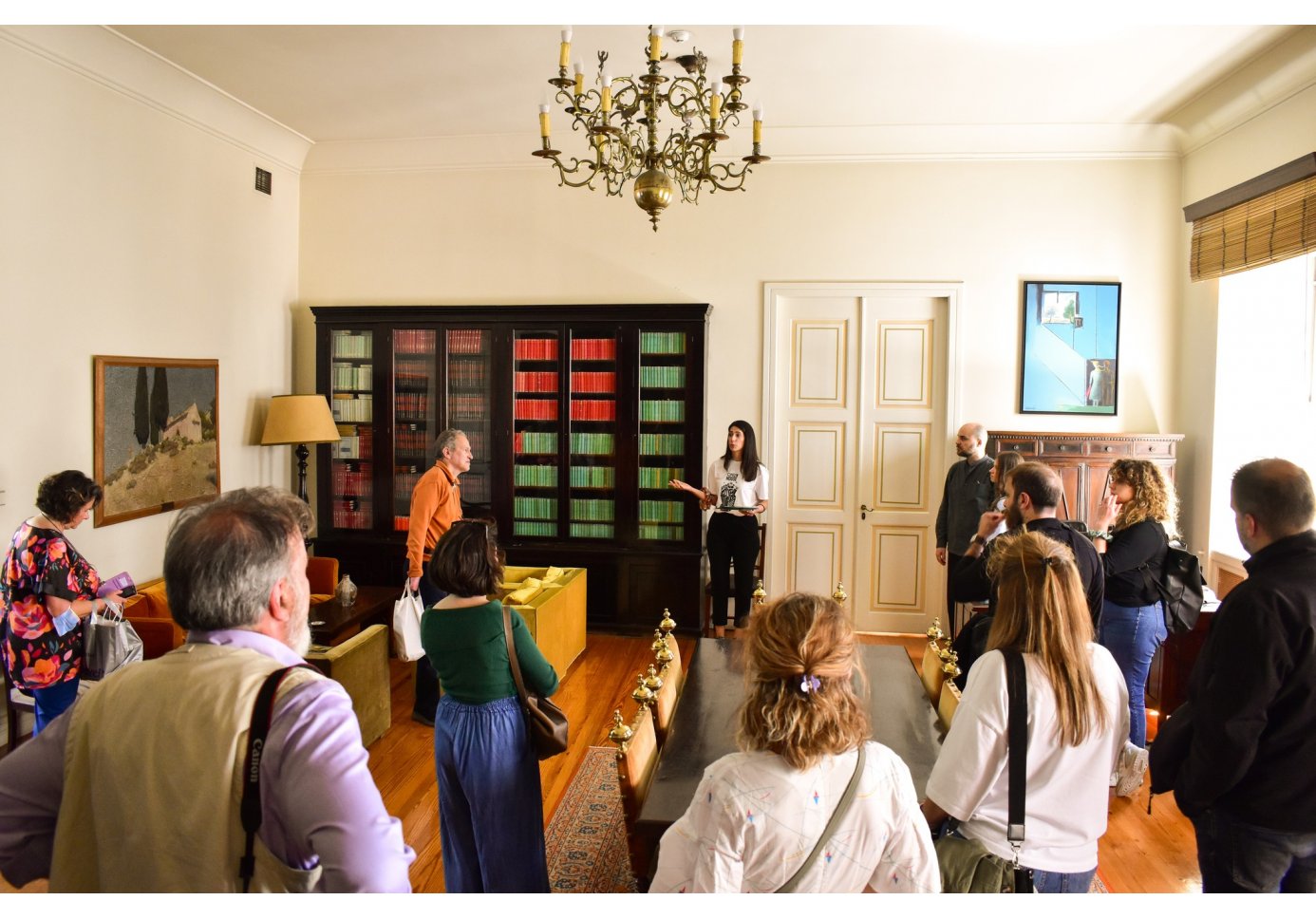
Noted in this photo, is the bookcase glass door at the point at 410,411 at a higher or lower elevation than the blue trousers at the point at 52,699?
higher

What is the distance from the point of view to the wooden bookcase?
6645 mm

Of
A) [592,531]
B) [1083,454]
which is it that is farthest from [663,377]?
[1083,454]

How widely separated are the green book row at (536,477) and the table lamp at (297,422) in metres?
1.46

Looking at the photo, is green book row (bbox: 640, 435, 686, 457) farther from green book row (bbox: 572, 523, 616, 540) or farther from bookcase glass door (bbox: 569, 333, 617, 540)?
green book row (bbox: 572, 523, 616, 540)

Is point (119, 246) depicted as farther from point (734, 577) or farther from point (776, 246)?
point (734, 577)

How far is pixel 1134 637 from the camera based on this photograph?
3.86 metres

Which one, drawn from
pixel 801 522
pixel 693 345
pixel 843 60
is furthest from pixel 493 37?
pixel 801 522

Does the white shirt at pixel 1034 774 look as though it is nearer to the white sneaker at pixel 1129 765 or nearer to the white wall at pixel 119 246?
the white sneaker at pixel 1129 765

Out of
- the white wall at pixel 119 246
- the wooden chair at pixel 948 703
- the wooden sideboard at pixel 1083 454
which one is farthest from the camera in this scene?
the wooden sideboard at pixel 1083 454

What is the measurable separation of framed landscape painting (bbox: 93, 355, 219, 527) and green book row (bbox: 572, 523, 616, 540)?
2.66m

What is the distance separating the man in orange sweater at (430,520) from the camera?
4.72 meters

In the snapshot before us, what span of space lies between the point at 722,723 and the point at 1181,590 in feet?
7.44

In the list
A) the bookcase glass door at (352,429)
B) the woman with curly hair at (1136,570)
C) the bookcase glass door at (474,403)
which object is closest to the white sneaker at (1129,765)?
the woman with curly hair at (1136,570)

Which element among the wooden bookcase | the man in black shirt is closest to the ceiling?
the wooden bookcase
